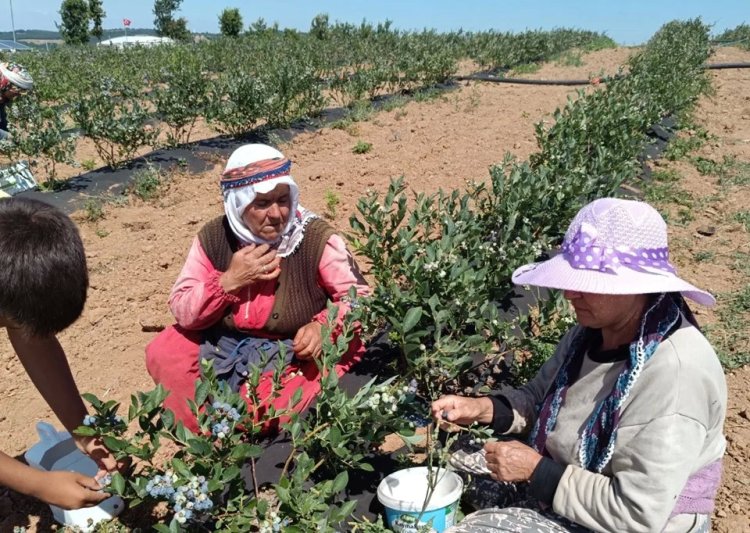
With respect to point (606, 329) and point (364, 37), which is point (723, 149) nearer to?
point (606, 329)

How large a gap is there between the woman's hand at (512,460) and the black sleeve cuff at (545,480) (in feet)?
0.06

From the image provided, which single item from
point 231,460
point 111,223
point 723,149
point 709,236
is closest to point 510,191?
point 231,460

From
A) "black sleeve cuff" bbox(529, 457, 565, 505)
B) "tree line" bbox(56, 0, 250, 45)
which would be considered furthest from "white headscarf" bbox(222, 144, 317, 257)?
"tree line" bbox(56, 0, 250, 45)

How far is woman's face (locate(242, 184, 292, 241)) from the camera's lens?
7.76 feet

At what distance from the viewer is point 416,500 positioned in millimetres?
1793

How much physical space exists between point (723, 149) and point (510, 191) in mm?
5780

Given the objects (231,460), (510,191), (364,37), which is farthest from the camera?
(364,37)

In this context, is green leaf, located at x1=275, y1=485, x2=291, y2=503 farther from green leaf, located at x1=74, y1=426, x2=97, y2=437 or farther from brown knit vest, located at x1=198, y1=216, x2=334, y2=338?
brown knit vest, located at x1=198, y1=216, x2=334, y2=338

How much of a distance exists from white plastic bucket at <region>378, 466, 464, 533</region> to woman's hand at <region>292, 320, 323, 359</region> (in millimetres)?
606

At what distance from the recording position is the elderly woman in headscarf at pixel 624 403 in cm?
141

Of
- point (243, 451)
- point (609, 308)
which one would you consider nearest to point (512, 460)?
point (609, 308)

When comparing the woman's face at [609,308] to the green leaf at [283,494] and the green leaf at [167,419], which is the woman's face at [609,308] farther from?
the green leaf at [167,419]

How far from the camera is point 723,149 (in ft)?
25.3

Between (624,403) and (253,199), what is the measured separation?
1.45m
